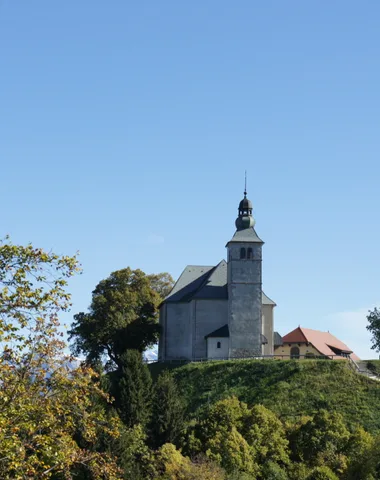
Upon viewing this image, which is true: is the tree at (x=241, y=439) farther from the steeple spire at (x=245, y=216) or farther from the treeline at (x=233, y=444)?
the steeple spire at (x=245, y=216)

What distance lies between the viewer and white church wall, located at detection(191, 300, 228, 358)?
73.5 meters

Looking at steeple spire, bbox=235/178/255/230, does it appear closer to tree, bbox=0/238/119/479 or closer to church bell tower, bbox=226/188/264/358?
church bell tower, bbox=226/188/264/358

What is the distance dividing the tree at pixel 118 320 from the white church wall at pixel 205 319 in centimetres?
506

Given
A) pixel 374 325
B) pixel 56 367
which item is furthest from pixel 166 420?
pixel 56 367

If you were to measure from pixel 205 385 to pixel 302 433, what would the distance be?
55.4 feet

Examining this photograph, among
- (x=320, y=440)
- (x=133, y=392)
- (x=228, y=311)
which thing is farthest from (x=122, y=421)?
(x=228, y=311)

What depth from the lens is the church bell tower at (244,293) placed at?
71062 mm

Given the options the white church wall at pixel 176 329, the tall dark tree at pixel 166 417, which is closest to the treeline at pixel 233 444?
the tall dark tree at pixel 166 417

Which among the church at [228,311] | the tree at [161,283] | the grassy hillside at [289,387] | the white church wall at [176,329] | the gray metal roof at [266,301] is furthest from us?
the tree at [161,283]

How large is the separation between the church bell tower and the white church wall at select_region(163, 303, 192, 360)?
6030mm

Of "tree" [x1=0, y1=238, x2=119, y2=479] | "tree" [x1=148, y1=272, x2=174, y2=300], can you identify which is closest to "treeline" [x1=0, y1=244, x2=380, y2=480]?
"tree" [x1=0, y1=238, x2=119, y2=479]

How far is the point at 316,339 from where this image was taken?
82.3 meters

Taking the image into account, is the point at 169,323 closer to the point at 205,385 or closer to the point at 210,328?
the point at 210,328

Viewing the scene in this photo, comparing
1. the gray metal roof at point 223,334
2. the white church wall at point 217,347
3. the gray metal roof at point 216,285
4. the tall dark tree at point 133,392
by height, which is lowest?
the tall dark tree at point 133,392
